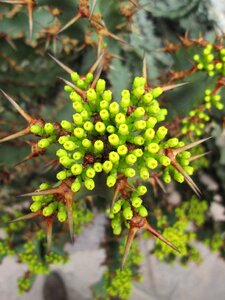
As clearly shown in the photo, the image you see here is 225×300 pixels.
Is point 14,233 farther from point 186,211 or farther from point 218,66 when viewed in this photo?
point 218,66

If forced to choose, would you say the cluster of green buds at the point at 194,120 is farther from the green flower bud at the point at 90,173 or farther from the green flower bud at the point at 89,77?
the green flower bud at the point at 90,173

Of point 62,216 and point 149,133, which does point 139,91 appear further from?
point 62,216

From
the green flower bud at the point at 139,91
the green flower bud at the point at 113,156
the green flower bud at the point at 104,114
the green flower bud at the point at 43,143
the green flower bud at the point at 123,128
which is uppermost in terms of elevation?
the green flower bud at the point at 139,91

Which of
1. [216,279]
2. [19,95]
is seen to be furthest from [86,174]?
[216,279]

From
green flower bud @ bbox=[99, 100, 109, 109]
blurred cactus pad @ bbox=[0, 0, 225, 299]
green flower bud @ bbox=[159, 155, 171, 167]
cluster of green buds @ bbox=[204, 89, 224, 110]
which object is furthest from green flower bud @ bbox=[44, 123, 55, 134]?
cluster of green buds @ bbox=[204, 89, 224, 110]

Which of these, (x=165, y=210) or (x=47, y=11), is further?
(x=165, y=210)

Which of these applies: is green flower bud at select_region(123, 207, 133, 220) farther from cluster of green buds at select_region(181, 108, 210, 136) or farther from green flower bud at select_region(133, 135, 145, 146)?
cluster of green buds at select_region(181, 108, 210, 136)

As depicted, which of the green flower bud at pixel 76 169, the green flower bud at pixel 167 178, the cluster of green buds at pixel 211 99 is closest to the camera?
the green flower bud at pixel 76 169

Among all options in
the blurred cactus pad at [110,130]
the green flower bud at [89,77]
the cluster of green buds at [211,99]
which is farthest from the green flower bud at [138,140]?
the cluster of green buds at [211,99]

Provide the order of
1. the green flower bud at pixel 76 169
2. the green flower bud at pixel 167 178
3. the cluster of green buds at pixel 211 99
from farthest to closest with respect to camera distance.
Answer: the cluster of green buds at pixel 211 99
the green flower bud at pixel 167 178
the green flower bud at pixel 76 169

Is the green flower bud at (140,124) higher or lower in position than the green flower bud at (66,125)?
lower
